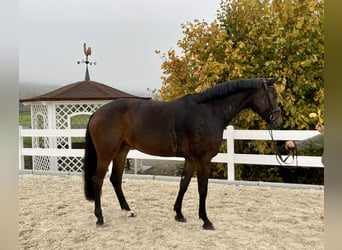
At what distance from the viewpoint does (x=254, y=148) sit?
20.8 feet

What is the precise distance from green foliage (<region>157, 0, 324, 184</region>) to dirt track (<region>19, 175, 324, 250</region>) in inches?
79.9

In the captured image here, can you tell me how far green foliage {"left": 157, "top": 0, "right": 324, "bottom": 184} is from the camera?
19.1 ft

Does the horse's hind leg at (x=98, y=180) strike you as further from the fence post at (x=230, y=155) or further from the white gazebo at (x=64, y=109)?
the white gazebo at (x=64, y=109)

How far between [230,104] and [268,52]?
11.9 ft

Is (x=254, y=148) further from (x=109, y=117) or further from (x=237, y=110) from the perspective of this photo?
(x=109, y=117)

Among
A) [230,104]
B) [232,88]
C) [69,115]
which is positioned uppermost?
[69,115]

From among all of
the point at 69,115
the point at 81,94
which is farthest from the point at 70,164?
the point at 81,94

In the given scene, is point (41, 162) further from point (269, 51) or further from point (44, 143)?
point (269, 51)

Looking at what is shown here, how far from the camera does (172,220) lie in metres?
3.41

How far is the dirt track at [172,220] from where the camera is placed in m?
2.80

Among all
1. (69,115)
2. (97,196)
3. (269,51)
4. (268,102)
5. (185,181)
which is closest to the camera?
(268,102)

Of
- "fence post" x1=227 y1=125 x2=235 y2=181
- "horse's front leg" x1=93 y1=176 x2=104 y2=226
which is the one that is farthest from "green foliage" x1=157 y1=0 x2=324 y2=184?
"horse's front leg" x1=93 y1=176 x2=104 y2=226

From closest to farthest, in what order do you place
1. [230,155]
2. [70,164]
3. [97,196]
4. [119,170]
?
1. [97,196]
2. [119,170]
3. [230,155]
4. [70,164]
